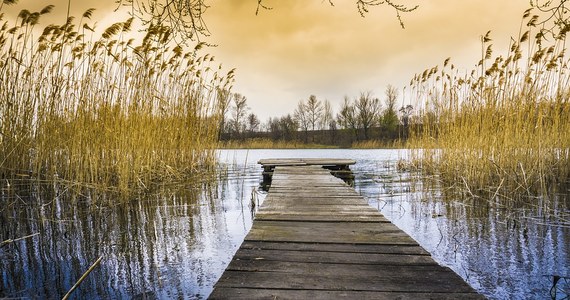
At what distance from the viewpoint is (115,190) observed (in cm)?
346

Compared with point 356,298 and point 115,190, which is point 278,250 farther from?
point 115,190

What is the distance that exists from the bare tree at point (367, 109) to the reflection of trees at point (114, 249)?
30.4 meters

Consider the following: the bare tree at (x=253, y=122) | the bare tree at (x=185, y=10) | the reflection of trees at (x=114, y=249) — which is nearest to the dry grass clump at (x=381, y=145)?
the reflection of trees at (x=114, y=249)

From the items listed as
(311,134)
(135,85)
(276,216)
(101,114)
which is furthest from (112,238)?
(311,134)

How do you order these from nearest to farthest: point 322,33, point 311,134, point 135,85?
point 135,85 < point 322,33 < point 311,134

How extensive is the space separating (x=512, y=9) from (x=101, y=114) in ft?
16.0

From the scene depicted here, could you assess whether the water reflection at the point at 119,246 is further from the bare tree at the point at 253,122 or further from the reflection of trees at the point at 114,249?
Answer: the bare tree at the point at 253,122

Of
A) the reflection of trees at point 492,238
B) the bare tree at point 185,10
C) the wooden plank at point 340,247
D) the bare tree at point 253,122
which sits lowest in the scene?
the reflection of trees at point 492,238

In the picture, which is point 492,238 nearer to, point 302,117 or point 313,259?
point 313,259

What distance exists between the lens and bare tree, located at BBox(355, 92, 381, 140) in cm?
3259

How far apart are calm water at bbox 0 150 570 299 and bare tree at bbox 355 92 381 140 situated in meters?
29.5

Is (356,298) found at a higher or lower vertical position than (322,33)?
lower

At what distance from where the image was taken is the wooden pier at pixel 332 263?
1.20 m

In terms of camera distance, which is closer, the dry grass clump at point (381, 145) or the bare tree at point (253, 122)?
the dry grass clump at point (381, 145)
